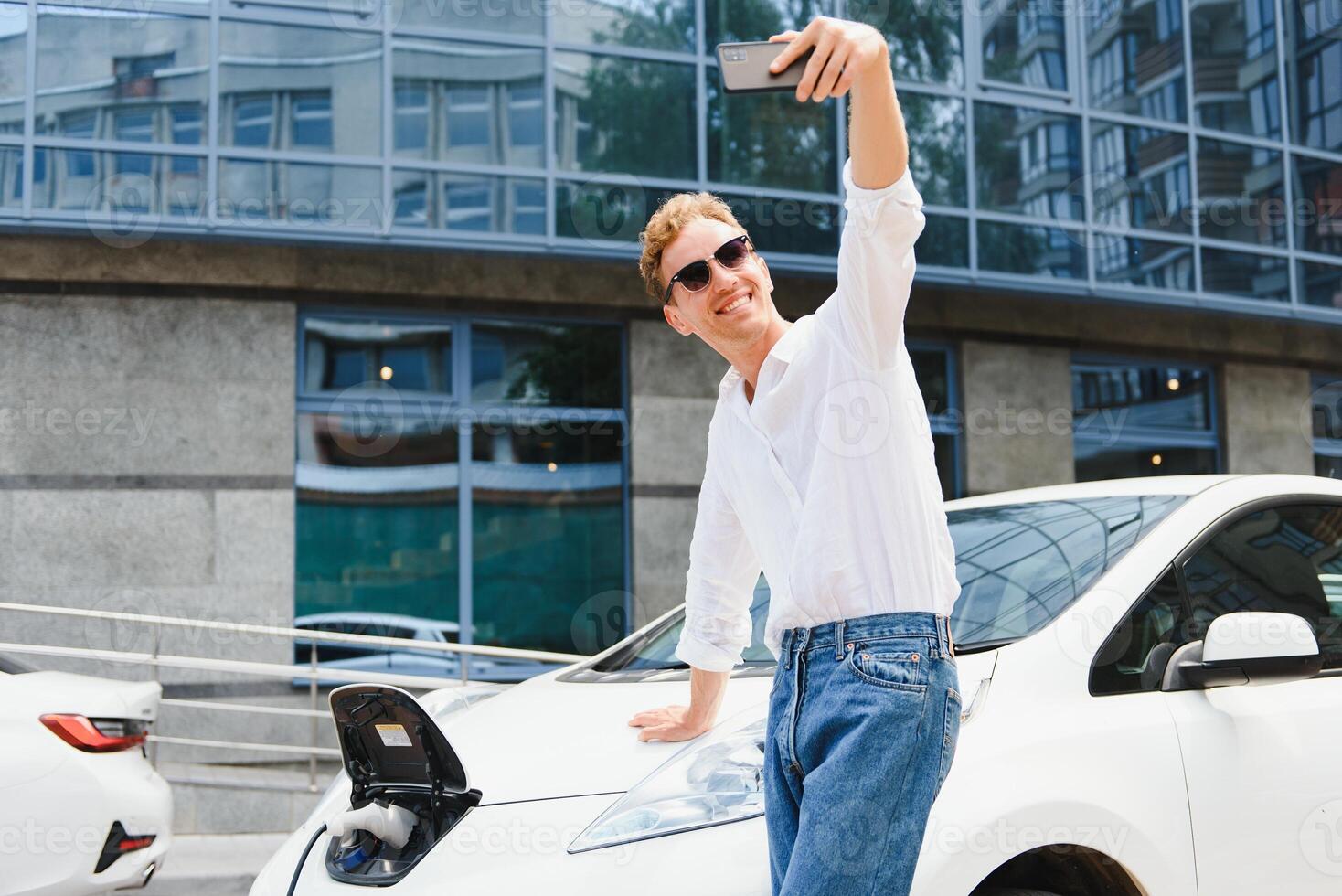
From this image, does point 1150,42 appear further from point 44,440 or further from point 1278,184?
point 44,440

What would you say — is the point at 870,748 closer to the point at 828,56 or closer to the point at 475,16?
the point at 828,56

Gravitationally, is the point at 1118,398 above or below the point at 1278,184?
below

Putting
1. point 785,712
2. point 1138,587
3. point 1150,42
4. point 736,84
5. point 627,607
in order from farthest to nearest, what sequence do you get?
1. point 1150,42
2. point 627,607
3. point 1138,587
4. point 785,712
5. point 736,84

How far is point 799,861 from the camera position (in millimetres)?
1921

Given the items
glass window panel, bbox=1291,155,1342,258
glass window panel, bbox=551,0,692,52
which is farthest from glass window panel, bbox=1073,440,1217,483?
glass window panel, bbox=551,0,692,52

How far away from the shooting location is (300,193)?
8.43m

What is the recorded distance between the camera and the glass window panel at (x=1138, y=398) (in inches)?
433

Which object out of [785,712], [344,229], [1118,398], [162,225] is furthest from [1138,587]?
[1118,398]

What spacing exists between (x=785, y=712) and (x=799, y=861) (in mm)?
246

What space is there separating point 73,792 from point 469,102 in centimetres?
589

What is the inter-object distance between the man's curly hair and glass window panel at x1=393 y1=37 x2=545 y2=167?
6.77 m

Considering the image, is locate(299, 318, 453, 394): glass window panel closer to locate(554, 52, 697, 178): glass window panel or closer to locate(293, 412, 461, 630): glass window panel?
locate(293, 412, 461, 630): glass window panel

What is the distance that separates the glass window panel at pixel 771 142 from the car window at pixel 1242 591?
21.1ft

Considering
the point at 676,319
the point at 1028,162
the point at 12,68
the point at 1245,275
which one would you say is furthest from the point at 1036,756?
the point at 1245,275
